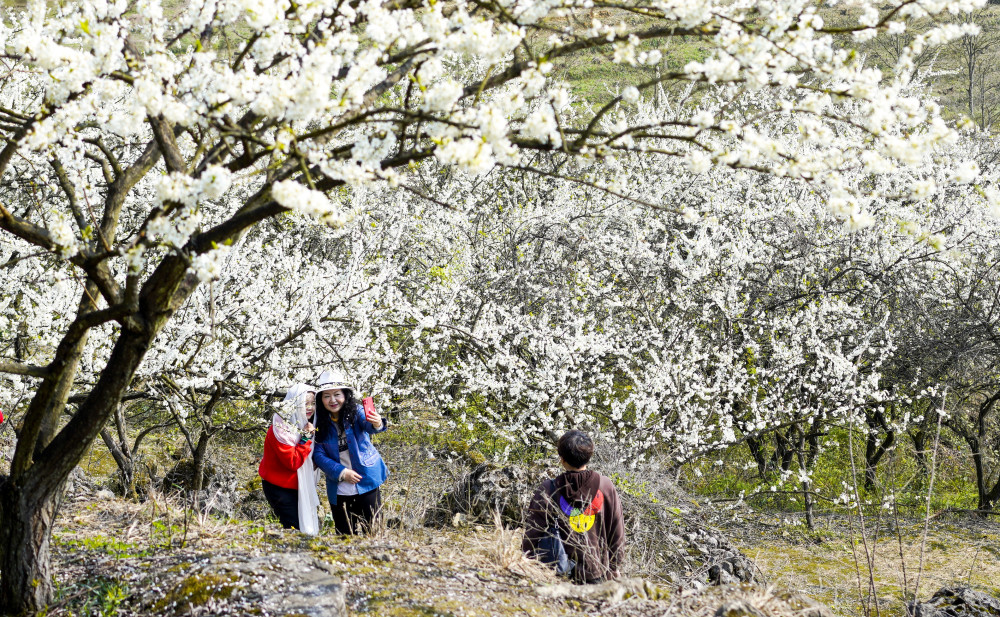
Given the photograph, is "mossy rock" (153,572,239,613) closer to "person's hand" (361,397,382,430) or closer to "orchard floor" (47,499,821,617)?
"orchard floor" (47,499,821,617)

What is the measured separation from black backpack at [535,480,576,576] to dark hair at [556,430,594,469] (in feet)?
0.56

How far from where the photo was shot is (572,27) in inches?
120

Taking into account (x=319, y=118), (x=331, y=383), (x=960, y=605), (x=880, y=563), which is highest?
(x=319, y=118)

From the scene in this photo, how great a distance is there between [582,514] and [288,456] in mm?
2076

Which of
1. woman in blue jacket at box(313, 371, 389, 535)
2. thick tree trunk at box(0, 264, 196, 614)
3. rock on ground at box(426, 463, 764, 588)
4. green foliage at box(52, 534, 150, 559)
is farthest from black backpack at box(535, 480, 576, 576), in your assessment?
thick tree trunk at box(0, 264, 196, 614)

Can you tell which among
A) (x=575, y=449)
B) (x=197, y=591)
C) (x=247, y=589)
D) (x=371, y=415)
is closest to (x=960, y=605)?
(x=575, y=449)

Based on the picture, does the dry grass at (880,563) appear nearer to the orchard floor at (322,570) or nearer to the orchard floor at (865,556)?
the orchard floor at (865,556)

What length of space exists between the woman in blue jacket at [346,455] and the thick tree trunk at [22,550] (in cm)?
193

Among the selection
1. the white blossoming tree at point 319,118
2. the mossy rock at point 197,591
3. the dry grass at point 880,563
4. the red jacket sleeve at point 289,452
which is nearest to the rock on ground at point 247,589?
the mossy rock at point 197,591

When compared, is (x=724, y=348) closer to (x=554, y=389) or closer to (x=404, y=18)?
(x=554, y=389)

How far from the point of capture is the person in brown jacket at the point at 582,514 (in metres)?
4.05

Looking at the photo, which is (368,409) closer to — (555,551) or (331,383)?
(331,383)

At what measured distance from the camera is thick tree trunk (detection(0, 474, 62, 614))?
327cm

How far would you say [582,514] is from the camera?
4039 millimetres
